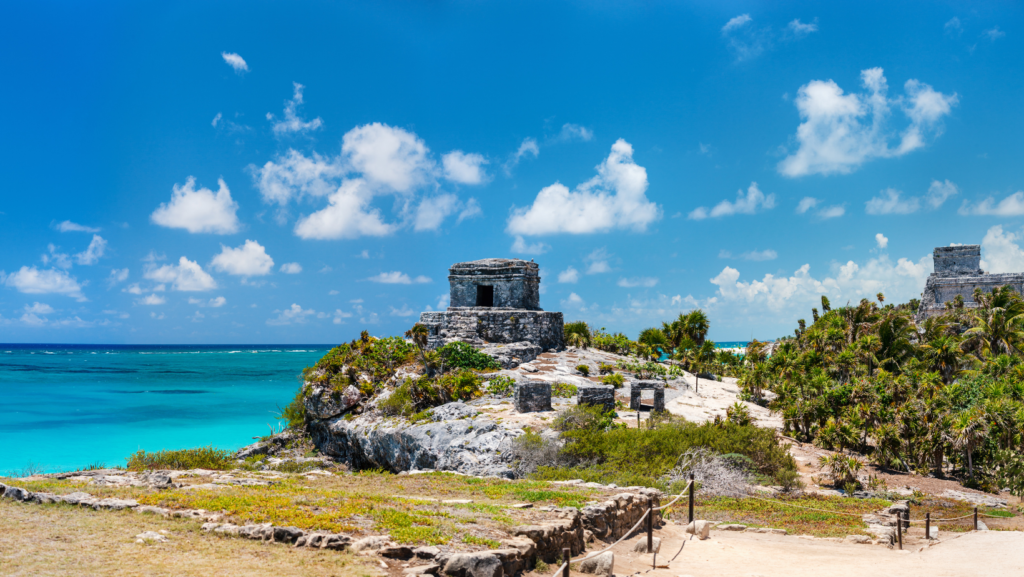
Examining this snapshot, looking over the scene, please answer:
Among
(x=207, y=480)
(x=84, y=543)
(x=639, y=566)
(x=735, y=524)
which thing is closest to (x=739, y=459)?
(x=735, y=524)

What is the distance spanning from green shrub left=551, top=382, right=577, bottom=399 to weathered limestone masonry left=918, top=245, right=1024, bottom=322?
29948 mm

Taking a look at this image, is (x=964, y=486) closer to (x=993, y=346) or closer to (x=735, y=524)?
(x=735, y=524)

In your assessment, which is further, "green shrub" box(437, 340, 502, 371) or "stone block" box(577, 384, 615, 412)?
"green shrub" box(437, 340, 502, 371)

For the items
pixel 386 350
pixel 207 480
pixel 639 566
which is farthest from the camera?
pixel 386 350

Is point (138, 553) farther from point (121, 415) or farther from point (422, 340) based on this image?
point (121, 415)

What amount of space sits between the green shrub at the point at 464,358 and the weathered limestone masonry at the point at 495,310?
2579 mm

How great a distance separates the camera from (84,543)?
257 inches

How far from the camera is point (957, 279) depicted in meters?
39.5

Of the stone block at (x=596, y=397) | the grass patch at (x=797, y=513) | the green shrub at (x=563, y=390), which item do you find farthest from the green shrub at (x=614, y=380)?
the grass patch at (x=797, y=513)

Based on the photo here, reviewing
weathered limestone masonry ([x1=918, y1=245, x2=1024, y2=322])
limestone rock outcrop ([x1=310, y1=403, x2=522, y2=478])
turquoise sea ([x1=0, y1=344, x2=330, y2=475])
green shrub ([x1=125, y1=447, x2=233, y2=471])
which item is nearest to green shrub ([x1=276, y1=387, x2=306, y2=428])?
turquoise sea ([x1=0, y1=344, x2=330, y2=475])

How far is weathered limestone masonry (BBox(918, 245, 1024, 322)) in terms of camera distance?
38.6 metres

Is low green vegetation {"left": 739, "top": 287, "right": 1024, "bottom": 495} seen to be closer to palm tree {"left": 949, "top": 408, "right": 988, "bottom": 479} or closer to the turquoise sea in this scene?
palm tree {"left": 949, "top": 408, "right": 988, "bottom": 479}

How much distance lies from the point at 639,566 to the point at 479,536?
8.42 feet

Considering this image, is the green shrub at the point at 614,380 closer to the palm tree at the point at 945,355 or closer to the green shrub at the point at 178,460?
the green shrub at the point at 178,460
